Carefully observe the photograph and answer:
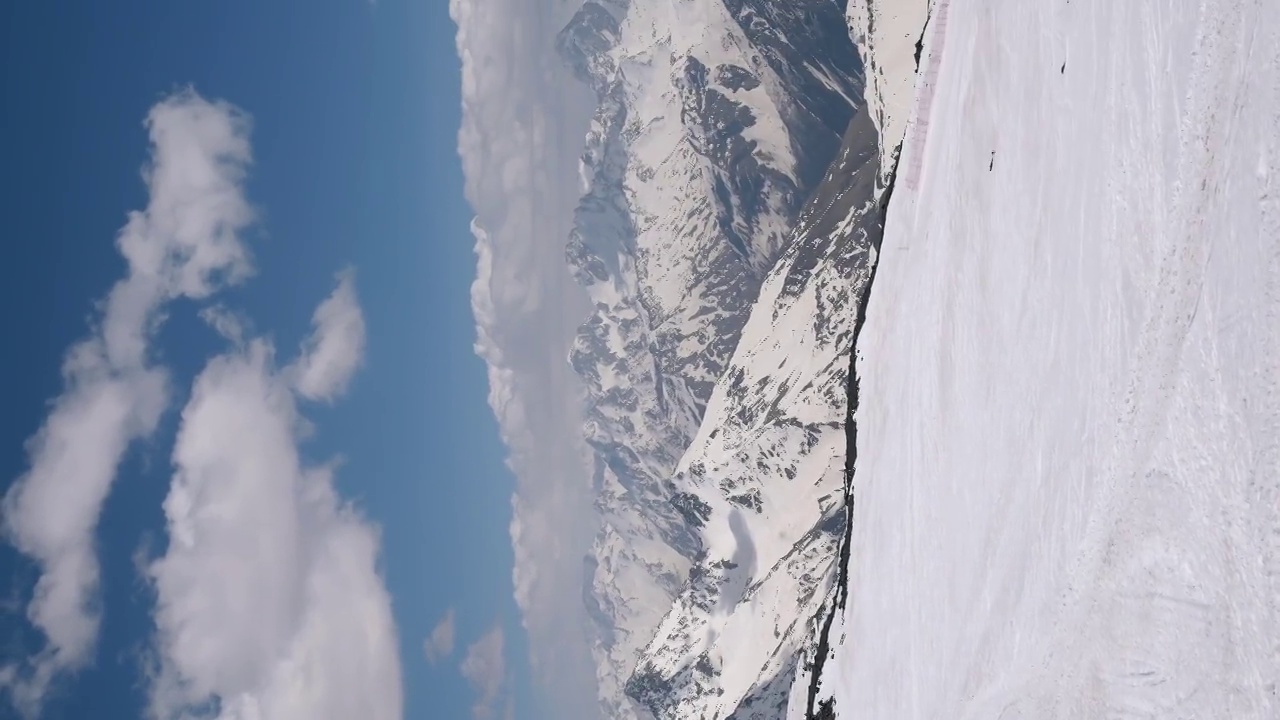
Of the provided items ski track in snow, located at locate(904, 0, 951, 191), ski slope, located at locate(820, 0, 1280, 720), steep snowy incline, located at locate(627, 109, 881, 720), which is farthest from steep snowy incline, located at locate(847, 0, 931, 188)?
ski slope, located at locate(820, 0, 1280, 720)

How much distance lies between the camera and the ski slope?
8.37m

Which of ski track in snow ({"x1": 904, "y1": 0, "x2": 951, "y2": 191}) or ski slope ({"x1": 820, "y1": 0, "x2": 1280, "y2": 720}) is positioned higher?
ski track in snow ({"x1": 904, "y1": 0, "x2": 951, "y2": 191})

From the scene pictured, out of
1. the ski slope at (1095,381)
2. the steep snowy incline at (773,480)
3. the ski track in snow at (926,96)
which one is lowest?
the ski slope at (1095,381)

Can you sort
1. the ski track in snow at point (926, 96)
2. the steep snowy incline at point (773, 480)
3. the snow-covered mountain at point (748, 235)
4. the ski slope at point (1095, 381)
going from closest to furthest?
the ski slope at point (1095, 381) → the ski track in snow at point (926, 96) → the steep snowy incline at point (773, 480) → the snow-covered mountain at point (748, 235)

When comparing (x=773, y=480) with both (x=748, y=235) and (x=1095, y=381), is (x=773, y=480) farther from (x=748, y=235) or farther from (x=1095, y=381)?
(x=748, y=235)

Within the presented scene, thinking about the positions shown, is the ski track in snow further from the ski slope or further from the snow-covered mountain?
the snow-covered mountain

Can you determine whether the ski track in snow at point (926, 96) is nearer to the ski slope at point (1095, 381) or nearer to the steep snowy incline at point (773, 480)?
the ski slope at point (1095, 381)

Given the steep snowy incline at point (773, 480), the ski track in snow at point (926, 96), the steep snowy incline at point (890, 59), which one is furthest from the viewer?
the steep snowy incline at point (773, 480)

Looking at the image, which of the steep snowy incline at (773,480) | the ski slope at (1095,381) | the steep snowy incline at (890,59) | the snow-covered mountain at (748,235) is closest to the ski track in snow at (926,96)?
the ski slope at (1095,381)

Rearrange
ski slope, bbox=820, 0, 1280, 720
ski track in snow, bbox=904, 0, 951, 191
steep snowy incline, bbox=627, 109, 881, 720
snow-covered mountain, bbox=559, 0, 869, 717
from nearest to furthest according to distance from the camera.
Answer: ski slope, bbox=820, 0, 1280, 720 < ski track in snow, bbox=904, 0, 951, 191 < steep snowy incline, bbox=627, 109, 881, 720 < snow-covered mountain, bbox=559, 0, 869, 717

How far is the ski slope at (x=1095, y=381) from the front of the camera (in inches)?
329

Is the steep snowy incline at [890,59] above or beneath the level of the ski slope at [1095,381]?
above

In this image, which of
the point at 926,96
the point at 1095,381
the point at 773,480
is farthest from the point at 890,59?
the point at 1095,381

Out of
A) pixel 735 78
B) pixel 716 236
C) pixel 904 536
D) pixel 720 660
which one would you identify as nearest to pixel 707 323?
pixel 716 236
